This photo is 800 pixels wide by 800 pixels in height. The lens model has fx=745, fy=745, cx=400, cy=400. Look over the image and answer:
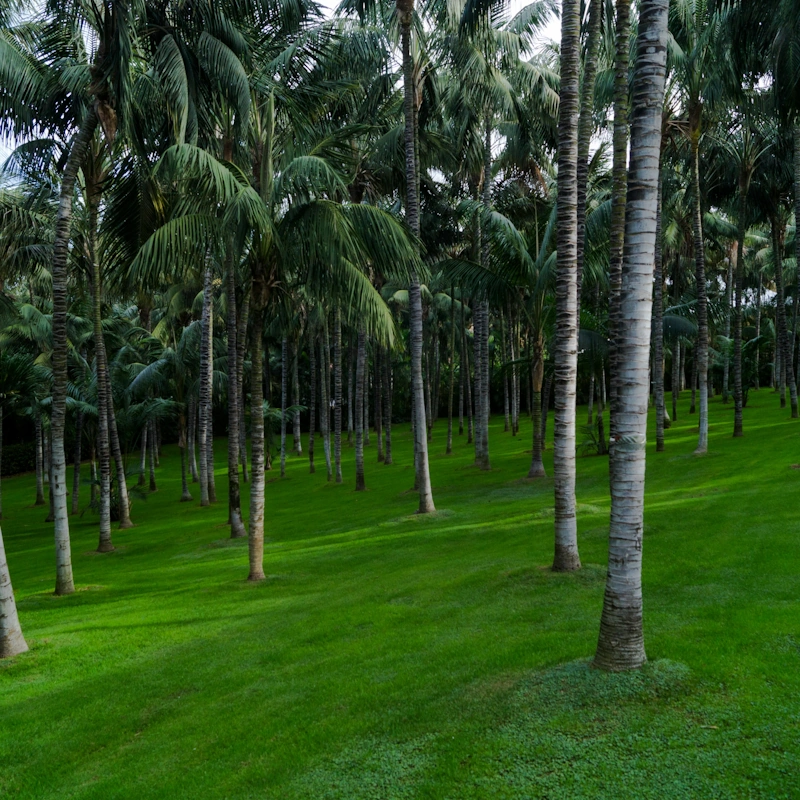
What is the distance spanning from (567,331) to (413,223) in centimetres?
880

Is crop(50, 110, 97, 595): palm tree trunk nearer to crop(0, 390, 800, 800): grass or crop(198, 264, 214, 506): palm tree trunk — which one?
crop(0, 390, 800, 800): grass

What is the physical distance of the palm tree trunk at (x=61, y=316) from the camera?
12.7 metres

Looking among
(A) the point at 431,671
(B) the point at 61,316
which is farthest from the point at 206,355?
(A) the point at 431,671

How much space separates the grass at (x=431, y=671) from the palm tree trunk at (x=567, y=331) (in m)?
0.60

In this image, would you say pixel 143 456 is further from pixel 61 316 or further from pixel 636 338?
pixel 636 338

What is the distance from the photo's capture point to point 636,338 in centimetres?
607

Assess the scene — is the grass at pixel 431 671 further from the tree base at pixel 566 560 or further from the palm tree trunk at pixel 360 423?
the palm tree trunk at pixel 360 423

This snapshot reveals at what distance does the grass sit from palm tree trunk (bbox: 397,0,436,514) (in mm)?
1801

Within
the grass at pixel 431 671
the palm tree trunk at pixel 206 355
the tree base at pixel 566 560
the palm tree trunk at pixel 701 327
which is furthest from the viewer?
the palm tree trunk at pixel 206 355

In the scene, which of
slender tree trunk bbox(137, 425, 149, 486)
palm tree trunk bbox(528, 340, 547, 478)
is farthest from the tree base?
slender tree trunk bbox(137, 425, 149, 486)

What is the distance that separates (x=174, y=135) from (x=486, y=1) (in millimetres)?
5957

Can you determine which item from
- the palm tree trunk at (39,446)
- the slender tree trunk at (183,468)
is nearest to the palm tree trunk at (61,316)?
the slender tree trunk at (183,468)

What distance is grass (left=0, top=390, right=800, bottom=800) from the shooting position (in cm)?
528

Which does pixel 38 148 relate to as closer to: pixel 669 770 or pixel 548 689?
pixel 548 689
